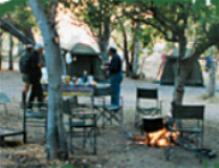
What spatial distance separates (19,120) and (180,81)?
3.56 m

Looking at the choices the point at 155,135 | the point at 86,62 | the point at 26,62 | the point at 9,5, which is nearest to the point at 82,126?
the point at 155,135

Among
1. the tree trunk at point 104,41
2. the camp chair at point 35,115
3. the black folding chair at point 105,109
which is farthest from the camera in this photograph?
the tree trunk at point 104,41

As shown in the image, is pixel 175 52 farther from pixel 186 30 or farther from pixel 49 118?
pixel 49 118

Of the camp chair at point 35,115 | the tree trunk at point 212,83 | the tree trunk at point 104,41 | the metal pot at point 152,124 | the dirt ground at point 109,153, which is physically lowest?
the dirt ground at point 109,153

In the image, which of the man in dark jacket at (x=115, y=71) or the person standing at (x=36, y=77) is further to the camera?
the man in dark jacket at (x=115, y=71)

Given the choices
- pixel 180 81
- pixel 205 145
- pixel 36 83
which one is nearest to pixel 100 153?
pixel 205 145

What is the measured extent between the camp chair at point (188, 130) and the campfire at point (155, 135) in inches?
3.8

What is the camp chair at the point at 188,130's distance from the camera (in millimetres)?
8492

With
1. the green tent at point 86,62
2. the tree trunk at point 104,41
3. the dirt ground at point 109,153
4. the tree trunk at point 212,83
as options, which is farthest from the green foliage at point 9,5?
the green tent at point 86,62

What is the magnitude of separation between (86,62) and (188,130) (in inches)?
674

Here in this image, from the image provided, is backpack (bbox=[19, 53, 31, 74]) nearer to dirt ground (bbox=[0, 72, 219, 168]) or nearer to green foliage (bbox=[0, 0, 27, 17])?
dirt ground (bbox=[0, 72, 219, 168])

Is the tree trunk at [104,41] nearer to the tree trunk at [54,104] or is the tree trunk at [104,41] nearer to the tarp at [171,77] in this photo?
the tarp at [171,77]

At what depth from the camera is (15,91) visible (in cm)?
1881

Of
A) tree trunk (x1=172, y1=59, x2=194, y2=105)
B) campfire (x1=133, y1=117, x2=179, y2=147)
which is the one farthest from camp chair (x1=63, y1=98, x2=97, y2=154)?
tree trunk (x1=172, y1=59, x2=194, y2=105)
